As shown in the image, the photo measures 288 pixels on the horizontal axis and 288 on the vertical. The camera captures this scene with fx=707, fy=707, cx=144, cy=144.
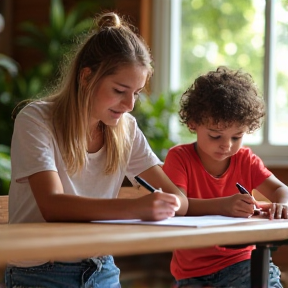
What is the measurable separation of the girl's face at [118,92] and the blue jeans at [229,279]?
1.70 ft

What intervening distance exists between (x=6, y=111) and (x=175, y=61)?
1.25 metres

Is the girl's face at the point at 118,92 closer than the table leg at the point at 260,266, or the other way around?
the table leg at the point at 260,266

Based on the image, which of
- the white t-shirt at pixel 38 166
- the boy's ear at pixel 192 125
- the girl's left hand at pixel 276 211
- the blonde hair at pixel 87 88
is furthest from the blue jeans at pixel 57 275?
the boy's ear at pixel 192 125

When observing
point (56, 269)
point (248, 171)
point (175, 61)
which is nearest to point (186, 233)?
point (56, 269)

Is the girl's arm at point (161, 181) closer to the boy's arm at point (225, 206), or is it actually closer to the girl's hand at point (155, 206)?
the boy's arm at point (225, 206)

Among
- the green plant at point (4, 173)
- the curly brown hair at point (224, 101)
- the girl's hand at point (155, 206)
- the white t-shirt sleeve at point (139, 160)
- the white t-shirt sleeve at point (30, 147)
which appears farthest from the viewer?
the green plant at point (4, 173)

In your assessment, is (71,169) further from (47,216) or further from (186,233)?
(186,233)

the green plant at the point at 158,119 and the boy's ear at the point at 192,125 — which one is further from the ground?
the boy's ear at the point at 192,125

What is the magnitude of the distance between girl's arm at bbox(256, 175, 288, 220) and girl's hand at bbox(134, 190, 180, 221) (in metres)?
0.36

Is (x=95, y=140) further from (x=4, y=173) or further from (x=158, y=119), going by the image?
(x=158, y=119)

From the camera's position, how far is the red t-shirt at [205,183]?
2.00 metres

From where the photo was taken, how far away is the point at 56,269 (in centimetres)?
175

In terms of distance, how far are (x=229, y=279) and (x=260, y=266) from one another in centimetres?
33

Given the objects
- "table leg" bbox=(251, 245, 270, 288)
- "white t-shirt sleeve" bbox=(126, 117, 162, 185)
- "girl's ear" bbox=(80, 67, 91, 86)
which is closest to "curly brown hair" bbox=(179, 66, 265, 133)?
"white t-shirt sleeve" bbox=(126, 117, 162, 185)
